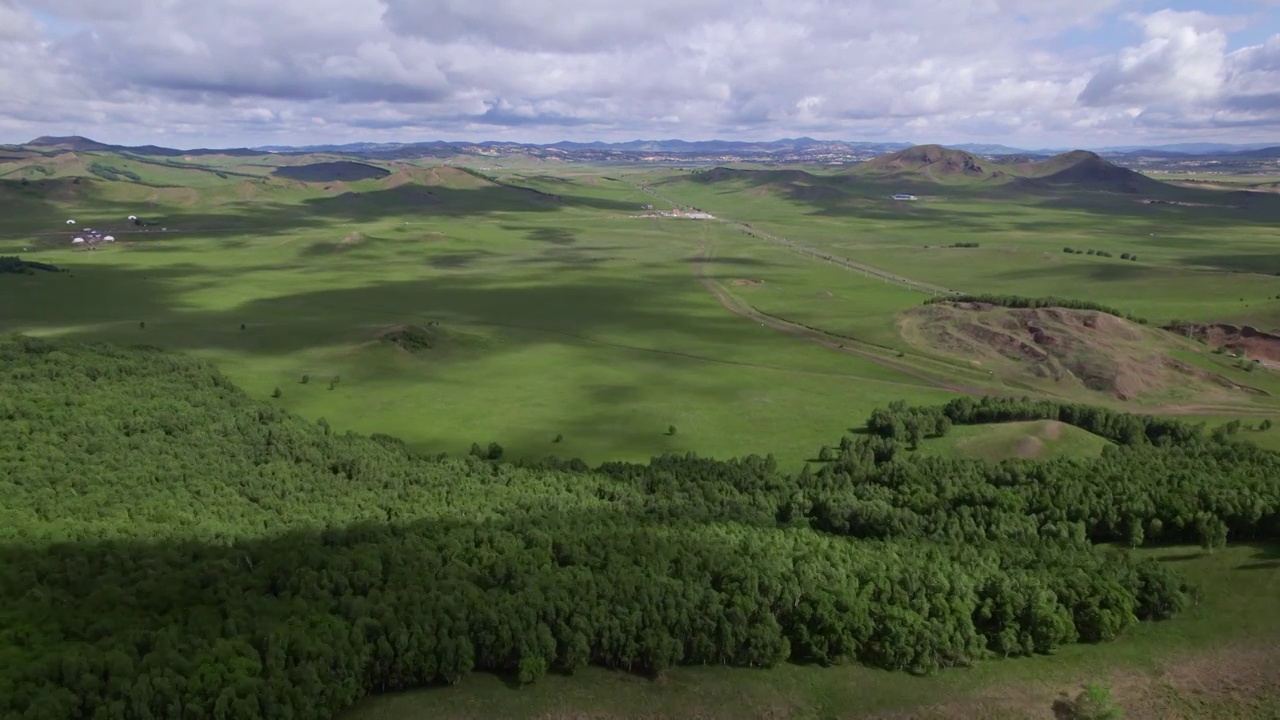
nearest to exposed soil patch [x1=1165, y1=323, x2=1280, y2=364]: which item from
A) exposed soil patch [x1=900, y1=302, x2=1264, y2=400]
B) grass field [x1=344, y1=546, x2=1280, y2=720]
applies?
exposed soil patch [x1=900, y1=302, x2=1264, y2=400]

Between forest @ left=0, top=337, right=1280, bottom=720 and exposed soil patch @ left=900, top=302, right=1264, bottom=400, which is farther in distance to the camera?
exposed soil patch @ left=900, top=302, right=1264, bottom=400

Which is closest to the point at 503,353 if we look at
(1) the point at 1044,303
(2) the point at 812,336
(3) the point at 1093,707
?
(2) the point at 812,336

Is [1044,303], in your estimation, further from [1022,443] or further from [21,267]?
[21,267]

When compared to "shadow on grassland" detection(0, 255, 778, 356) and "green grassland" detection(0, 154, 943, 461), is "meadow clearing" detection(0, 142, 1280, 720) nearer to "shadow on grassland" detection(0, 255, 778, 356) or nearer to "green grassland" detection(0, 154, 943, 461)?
"green grassland" detection(0, 154, 943, 461)

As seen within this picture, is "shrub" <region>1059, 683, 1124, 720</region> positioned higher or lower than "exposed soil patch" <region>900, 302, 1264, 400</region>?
lower

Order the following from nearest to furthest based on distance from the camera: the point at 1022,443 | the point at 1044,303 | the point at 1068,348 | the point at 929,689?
the point at 929,689 → the point at 1022,443 → the point at 1068,348 → the point at 1044,303
